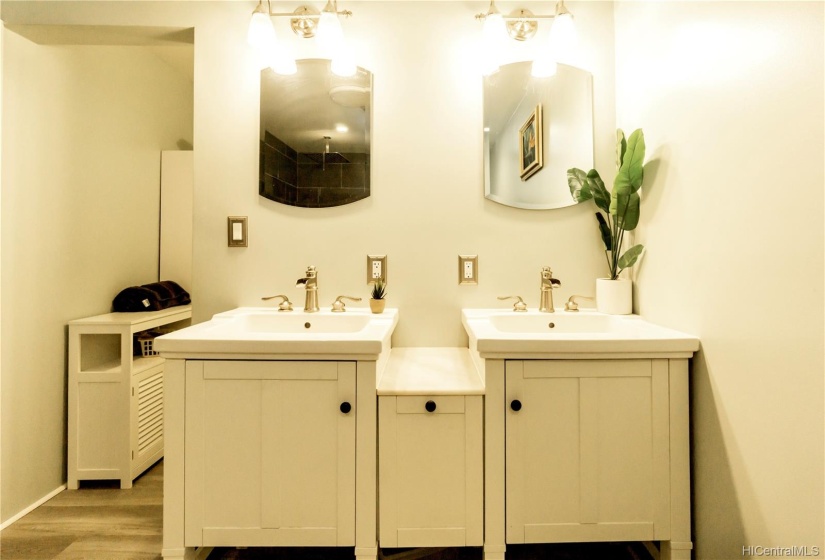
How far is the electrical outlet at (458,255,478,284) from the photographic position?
1659 millimetres

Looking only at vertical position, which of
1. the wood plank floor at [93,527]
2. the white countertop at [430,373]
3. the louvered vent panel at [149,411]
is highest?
the white countertop at [430,373]

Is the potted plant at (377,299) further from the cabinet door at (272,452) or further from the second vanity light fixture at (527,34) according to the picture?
the second vanity light fixture at (527,34)

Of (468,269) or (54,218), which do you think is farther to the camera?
(54,218)

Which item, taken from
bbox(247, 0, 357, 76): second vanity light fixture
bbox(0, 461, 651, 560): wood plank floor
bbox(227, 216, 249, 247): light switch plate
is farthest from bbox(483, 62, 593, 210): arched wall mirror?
bbox(0, 461, 651, 560): wood plank floor

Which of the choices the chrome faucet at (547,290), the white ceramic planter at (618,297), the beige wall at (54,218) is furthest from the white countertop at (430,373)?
the beige wall at (54,218)

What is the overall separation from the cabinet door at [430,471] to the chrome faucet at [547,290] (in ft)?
2.01

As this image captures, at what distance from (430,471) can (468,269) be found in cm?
81

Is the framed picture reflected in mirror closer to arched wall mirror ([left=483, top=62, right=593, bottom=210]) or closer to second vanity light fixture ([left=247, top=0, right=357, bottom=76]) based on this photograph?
arched wall mirror ([left=483, top=62, right=593, bottom=210])

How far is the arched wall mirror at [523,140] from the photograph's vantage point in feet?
5.46

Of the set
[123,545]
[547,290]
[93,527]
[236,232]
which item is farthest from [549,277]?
[93,527]

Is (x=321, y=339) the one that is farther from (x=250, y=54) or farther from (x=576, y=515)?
(x=250, y=54)

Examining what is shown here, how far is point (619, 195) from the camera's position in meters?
1.47

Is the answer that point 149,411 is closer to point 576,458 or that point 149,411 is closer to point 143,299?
point 143,299

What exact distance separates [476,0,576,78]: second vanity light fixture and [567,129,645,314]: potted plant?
391 millimetres
